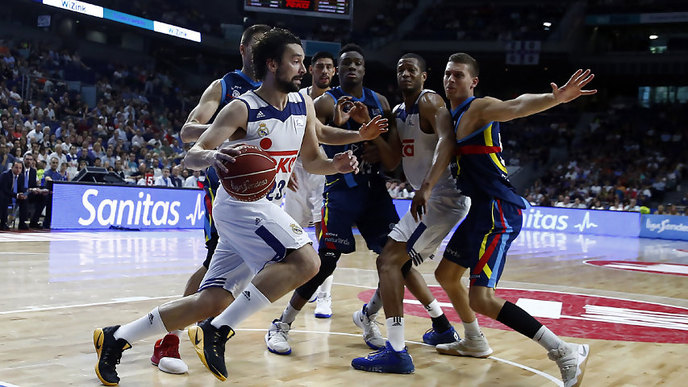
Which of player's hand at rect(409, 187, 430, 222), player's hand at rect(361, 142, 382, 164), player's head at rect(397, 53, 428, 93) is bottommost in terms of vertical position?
player's hand at rect(409, 187, 430, 222)

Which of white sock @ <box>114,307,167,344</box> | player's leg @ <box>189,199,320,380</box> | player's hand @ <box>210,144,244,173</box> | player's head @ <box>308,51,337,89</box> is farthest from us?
player's head @ <box>308,51,337,89</box>

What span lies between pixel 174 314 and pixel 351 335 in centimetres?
208

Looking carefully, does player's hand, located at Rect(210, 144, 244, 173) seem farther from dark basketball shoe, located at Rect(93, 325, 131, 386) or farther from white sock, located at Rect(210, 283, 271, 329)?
dark basketball shoe, located at Rect(93, 325, 131, 386)

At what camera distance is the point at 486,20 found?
33688 millimetres

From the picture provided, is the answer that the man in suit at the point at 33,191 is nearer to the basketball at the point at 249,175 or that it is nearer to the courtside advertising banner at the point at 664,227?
the basketball at the point at 249,175

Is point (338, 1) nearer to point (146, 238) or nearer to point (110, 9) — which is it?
point (110, 9)

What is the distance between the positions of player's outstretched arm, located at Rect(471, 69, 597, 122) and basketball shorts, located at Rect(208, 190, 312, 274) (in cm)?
158

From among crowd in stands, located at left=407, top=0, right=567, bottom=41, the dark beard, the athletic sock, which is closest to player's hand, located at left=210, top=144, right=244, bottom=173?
the dark beard

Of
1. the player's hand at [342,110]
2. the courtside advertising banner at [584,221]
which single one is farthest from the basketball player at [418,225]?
the courtside advertising banner at [584,221]

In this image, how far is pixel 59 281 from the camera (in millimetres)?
7836

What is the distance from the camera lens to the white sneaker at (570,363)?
416cm

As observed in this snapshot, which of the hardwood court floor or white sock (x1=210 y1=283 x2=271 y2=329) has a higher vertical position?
white sock (x1=210 y1=283 x2=271 y2=329)

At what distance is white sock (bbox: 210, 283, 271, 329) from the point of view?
3848 mm

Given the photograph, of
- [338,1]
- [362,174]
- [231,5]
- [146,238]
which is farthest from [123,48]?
[362,174]
